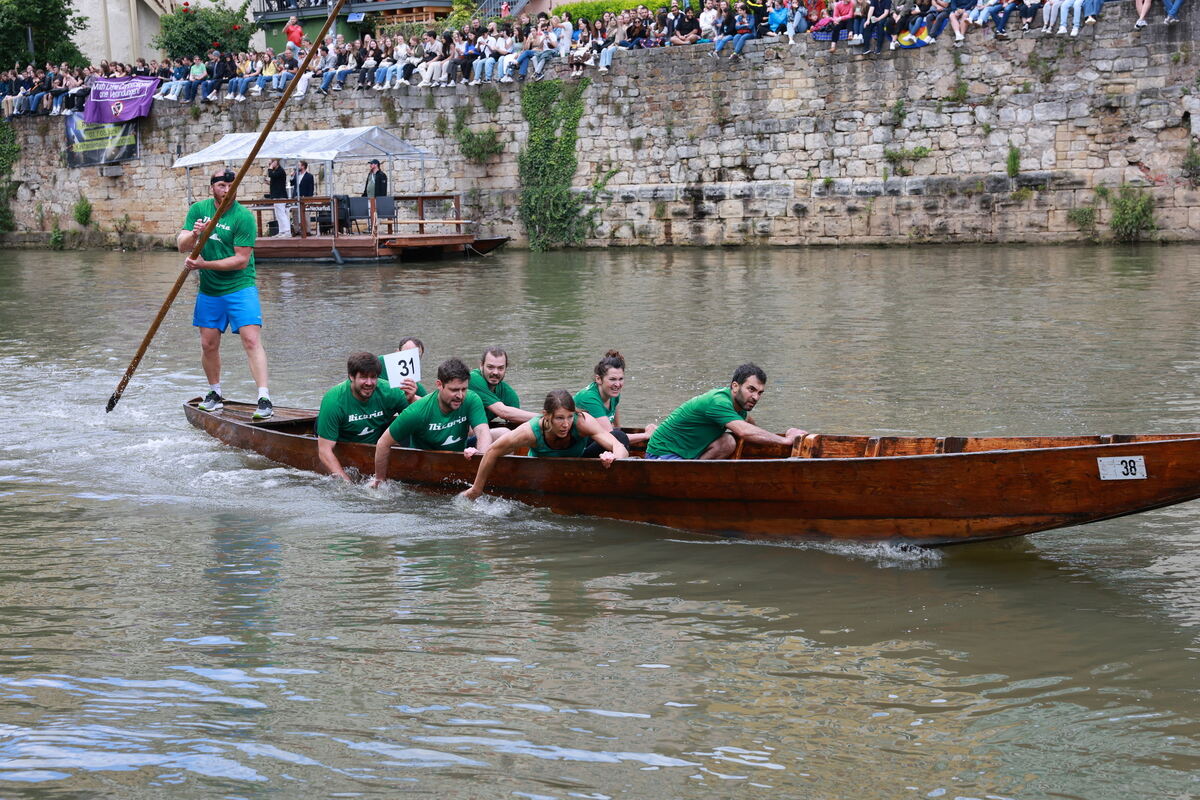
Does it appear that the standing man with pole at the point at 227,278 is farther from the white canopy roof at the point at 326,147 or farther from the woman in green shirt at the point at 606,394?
the white canopy roof at the point at 326,147

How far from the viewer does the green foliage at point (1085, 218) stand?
2041 cm

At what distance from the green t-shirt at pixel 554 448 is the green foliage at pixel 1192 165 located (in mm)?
15054

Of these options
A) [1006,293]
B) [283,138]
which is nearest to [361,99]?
[283,138]

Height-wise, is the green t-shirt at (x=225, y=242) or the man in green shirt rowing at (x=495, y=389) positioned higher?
the green t-shirt at (x=225, y=242)

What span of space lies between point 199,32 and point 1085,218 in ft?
72.6

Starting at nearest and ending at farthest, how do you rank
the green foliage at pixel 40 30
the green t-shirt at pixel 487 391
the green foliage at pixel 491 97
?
the green t-shirt at pixel 487 391
the green foliage at pixel 491 97
the green foliage at pixel 40 30

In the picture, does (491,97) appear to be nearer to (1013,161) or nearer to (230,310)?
(1013,161)

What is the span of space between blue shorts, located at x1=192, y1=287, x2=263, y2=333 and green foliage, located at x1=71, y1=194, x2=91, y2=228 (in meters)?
21.9

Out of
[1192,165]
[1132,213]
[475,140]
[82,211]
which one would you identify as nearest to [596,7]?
[475,140]

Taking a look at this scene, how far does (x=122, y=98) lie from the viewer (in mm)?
28375

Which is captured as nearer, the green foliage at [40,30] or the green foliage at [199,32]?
the green foliage at [40,30]

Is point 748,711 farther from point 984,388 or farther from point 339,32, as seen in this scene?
point 339,32

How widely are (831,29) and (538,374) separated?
39.4ft

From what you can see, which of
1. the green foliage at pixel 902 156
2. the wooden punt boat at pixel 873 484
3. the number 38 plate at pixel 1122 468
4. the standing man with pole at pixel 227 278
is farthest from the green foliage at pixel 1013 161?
the number 38 plate at pixel 1122 468
